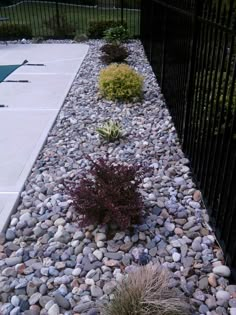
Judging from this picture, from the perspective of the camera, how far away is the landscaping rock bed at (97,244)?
1.86m

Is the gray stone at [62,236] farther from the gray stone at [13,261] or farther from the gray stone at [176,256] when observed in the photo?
the gray stone at [176,256]

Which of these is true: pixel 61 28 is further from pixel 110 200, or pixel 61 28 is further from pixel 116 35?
pixel 110 200

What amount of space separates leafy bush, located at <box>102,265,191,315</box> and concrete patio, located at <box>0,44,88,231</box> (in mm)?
1138

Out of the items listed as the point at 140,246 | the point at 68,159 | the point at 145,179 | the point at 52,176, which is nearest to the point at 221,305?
the point at 140,246

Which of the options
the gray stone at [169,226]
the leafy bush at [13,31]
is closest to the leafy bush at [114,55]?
the leafy bush at [13,31]

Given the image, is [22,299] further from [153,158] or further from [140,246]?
[153,158]

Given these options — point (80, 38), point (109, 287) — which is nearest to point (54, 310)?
point (109, 287)

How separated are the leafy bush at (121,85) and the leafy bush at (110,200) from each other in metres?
2.63

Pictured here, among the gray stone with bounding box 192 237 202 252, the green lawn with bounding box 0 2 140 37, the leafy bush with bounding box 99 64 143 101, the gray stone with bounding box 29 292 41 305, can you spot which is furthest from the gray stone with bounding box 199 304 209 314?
the green lawn with bounding box 0 2 140 37

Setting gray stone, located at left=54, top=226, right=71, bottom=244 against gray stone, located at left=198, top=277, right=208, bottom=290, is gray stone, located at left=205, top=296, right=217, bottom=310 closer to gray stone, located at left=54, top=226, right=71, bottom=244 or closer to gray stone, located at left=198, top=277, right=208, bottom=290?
gray stone, located at left=198, top=277, right=208, bottom=290

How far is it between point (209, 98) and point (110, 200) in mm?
1140

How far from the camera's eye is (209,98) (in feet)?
8.75

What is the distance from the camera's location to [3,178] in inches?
119

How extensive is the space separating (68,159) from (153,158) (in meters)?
0.83
